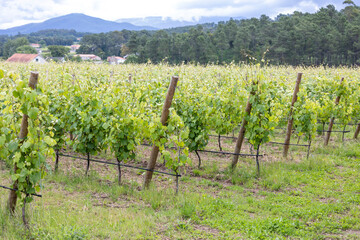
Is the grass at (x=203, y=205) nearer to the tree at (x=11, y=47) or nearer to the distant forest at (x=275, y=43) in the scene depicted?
the distant forest at (x=275, y=43)

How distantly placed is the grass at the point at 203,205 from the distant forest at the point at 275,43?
27.0 metres

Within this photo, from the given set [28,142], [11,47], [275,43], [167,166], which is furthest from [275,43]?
[11,47]

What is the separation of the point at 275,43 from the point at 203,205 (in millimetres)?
35802

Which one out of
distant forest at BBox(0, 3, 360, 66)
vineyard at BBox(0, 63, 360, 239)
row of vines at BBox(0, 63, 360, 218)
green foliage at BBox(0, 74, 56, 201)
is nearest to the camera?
green foliage at BBox(0, 74, 56, 201)

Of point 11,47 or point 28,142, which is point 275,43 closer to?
point 28,142

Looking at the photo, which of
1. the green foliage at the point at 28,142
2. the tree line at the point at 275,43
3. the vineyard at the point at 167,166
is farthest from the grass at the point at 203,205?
the tree line at the point at 275,43

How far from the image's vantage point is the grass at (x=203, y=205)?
13.0 feet

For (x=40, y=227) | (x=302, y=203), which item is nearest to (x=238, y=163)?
(x=302, y=203)

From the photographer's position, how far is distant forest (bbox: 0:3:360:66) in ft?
118

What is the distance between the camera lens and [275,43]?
123ft

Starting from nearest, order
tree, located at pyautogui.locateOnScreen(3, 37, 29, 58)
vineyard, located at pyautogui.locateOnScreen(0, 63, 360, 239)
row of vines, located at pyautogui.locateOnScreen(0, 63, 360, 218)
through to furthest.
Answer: row of vines, located at pyautogui.locateOnScreen(0, 63, 360, 218)
vineyard, located at pyautogui.locateOnScreen(0, 63, 360, 239)
tree, located at pyautogui.locateOnScreen(3, 37, 29, 58)

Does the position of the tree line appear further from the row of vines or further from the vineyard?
the vineyard

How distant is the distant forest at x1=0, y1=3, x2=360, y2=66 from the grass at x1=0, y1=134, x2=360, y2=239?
1064 inches

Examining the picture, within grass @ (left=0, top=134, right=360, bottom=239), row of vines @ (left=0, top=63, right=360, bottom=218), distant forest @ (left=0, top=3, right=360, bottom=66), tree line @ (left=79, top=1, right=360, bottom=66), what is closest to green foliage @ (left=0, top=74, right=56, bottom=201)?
row of vines @ (left=0, top=63, right=360, bottom=218)
